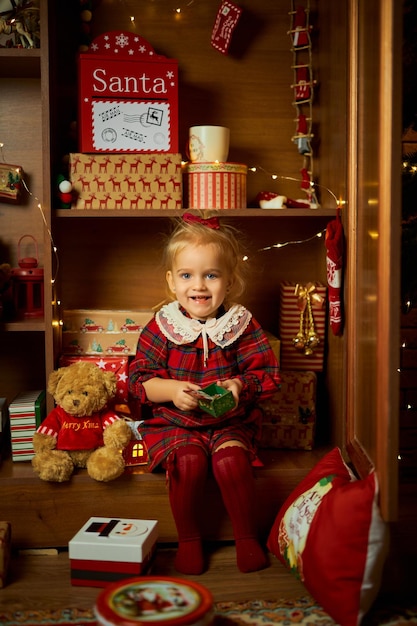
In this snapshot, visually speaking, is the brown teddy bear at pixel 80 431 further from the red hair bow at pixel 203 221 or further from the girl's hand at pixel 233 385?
the red hair bow at pixel 203 221

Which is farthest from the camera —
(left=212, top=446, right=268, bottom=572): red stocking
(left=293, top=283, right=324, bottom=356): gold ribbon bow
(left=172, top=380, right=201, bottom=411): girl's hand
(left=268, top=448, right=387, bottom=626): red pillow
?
(left=293, top=283, right=324, bottom=356): gold ribbon bow

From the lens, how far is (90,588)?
1.76 meters

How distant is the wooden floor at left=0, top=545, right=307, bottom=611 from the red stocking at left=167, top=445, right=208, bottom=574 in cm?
6

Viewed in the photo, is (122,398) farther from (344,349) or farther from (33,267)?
(344,349)

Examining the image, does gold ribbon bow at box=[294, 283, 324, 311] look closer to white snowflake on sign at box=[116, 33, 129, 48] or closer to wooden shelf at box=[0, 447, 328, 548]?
wooden shelf at box=[0, 447, 328, 548]

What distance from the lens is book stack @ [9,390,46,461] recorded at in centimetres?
211

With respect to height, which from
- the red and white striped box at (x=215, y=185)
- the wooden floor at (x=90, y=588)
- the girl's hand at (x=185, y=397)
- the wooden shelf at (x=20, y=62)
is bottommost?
the wooden floor at (x=90, y=588)

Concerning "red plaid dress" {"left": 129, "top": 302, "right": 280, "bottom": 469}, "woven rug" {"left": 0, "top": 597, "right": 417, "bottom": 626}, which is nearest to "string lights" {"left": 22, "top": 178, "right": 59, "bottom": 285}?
"red plaid dress" {"left": 129, "top": 302, "right": 280, "bottom": 469}

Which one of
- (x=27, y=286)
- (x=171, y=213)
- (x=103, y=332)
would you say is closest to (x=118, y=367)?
(x=103, y=332)

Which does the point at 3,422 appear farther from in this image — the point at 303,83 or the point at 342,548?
the point at 303,83

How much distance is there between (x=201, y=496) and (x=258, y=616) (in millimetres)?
384

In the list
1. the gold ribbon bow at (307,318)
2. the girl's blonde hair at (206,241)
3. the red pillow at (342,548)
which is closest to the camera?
the red pillow at (342,548)

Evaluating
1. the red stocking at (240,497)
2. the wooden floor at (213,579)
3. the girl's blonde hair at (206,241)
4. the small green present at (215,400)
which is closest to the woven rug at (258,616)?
the wooden floor at (213,579)

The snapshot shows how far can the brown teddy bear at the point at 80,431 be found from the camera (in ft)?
6.47
